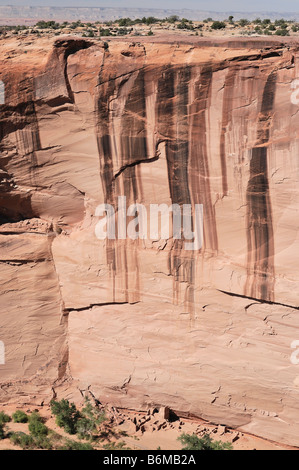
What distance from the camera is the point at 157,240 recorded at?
50.2ft

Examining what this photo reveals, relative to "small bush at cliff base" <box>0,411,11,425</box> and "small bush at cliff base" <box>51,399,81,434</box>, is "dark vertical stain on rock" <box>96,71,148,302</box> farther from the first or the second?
"small bush at cliff base" <box>0,411,11,425</box>

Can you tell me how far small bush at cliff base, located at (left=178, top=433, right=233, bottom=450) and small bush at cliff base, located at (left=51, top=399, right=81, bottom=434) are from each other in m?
3.04

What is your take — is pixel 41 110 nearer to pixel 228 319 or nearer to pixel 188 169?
pixel 188 169

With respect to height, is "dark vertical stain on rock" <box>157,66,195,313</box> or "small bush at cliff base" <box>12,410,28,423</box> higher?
"dark vertical stain on rock" <box>157,66,195,313</box>

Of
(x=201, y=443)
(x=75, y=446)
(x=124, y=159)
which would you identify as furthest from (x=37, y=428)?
(x=124, y=159)

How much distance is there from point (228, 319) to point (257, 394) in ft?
7.53

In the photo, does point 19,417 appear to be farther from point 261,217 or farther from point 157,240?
point 261,217

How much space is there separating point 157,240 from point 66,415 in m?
5.69

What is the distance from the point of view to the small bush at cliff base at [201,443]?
15367 mm

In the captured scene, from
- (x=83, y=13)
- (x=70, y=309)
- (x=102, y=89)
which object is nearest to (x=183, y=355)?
(x=70, y=309)

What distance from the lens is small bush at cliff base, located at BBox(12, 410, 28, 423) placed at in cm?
1662

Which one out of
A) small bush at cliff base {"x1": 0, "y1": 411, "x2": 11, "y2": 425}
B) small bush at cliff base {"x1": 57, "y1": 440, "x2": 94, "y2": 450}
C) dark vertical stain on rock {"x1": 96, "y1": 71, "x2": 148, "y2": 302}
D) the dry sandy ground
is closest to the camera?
dark vertical stain on rock {"x1": 96, "y1": 71, "x2": 148, "y2": 302}

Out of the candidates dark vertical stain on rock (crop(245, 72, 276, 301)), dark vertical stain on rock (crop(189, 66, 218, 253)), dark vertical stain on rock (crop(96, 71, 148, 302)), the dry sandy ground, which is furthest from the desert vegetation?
the dry sandy ground

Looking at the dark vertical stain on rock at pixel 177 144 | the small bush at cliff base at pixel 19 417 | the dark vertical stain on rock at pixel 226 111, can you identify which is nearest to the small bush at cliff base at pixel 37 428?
the small bush at cliff base at pixel 19 417
